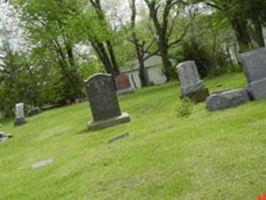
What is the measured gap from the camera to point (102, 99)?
Result: 16312 millimetres

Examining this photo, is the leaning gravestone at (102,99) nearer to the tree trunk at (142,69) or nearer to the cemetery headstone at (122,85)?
the cemetery headstone at (122,85)

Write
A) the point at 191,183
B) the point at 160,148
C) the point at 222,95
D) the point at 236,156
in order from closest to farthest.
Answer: the point at 191,183 < the point at 236,156 < the point at 160,148 < the point at 222,95

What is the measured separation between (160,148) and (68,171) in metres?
1.49

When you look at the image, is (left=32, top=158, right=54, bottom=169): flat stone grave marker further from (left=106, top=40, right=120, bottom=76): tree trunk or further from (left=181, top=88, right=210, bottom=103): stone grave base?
(left=106, top=40, right=120, bottom=76): tree trunk

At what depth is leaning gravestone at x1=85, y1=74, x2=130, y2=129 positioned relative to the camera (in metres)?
16.1

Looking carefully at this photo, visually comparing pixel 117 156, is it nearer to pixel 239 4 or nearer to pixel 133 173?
pixel 133 173

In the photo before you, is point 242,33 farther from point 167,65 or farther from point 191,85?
point 191,85

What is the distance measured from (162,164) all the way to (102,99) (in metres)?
8.64

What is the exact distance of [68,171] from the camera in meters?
9.09

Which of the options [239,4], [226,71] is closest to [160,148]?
[239,4]

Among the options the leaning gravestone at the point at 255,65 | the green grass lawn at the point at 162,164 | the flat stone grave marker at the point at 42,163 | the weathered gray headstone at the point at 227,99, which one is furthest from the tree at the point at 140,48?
the flat stone grave marker at the point at 42,163

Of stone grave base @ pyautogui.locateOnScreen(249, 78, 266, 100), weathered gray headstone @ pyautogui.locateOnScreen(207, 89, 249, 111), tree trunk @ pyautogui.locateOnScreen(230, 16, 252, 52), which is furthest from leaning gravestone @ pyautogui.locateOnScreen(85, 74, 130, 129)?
tree trunk @ pyautogui.locateOnScreen(230, 16, 252, 52)

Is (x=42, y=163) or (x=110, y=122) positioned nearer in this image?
(x=42, y=163)

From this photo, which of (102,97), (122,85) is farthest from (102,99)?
(122,85)
